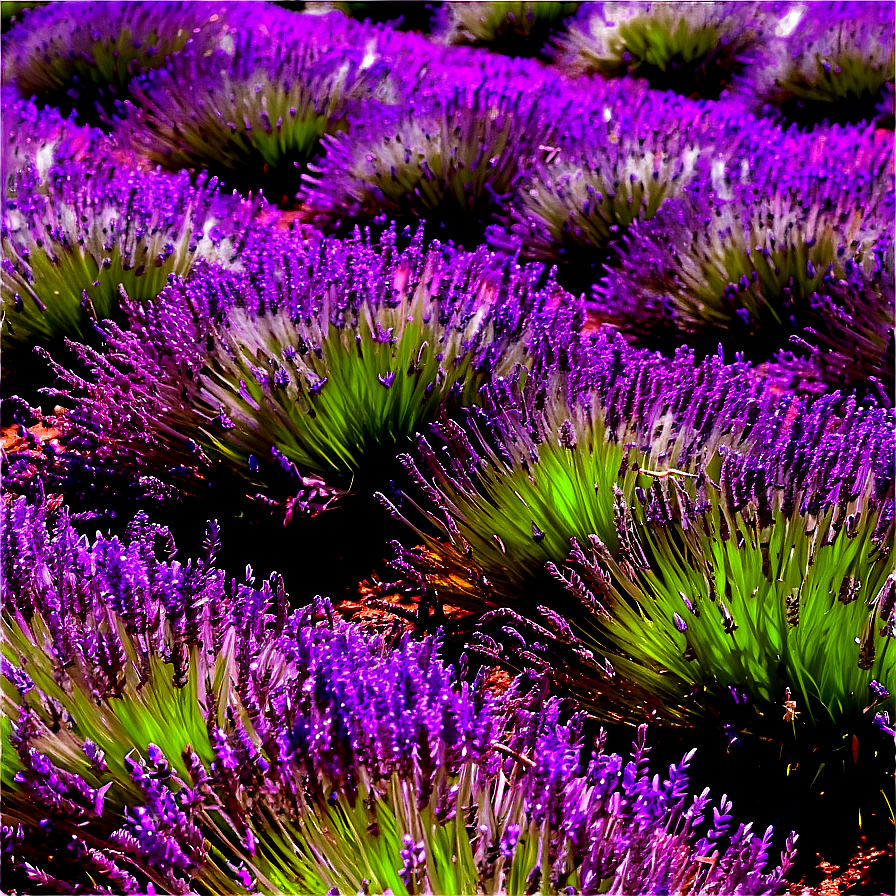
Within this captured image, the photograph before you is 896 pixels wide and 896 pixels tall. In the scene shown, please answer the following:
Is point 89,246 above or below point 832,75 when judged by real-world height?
below

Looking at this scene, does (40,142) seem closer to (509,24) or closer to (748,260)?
(748,260)

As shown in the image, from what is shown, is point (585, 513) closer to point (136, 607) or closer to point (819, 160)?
point (136, 607)

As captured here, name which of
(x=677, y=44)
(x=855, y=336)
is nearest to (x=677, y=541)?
(x=855, y=336)

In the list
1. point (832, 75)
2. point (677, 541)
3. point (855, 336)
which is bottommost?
point (677, 541)

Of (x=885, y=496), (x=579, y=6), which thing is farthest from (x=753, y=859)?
(x=579, y=6)

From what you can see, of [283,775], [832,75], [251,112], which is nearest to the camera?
[283,775]

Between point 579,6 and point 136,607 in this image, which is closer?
point 136,607

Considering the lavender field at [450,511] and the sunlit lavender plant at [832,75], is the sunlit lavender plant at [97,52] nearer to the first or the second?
the lavender field at [450,511]
